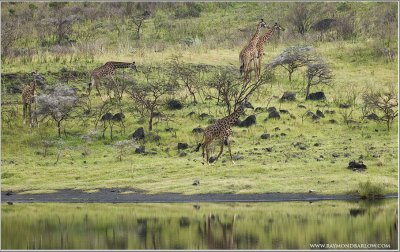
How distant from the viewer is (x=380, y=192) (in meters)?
35.0

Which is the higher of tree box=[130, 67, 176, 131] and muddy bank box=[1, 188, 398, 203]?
tree box=[130, 67, 176, 131]

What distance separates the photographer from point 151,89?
53.6m

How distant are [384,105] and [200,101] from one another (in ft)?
35.6

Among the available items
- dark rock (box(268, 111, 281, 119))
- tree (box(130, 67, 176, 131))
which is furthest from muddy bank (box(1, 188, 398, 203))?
dark rock (box(268, 111, 281, 119))

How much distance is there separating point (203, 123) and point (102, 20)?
36364 mm

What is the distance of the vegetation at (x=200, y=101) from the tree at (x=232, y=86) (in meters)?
0.14

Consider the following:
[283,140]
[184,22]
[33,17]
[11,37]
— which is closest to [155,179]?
[283,140]

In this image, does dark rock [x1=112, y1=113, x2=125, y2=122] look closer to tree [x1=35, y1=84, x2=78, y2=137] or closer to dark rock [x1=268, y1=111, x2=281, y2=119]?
tree [x1=35, y1=84, x2=78, y2=137]

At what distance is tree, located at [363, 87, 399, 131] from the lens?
47.0 metres

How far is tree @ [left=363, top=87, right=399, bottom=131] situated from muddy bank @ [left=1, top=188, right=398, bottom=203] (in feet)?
39.7

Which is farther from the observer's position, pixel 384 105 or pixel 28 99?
pixel 28 99

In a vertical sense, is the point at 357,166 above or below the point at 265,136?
below

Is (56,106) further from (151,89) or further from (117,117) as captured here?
(151,89)

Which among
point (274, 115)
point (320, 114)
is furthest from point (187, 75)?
point (320, 114)
